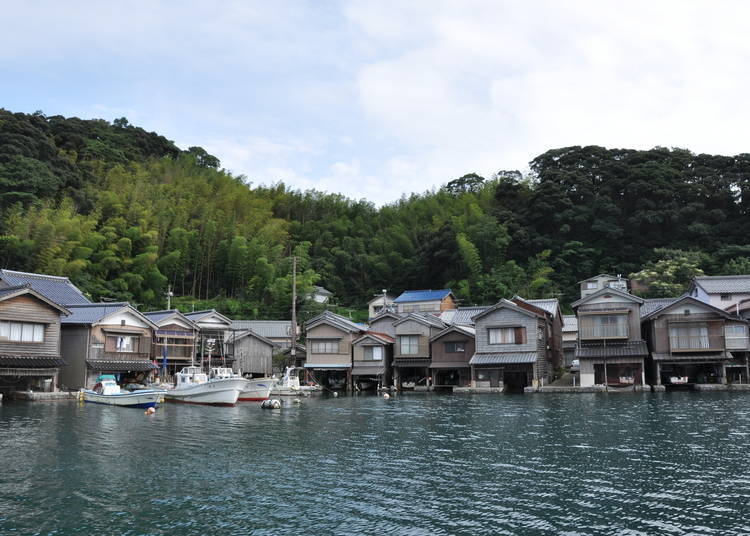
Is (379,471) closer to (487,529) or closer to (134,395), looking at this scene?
(487,529)

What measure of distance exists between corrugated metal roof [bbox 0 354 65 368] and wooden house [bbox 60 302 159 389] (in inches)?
60.2

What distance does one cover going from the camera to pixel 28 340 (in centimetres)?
3531

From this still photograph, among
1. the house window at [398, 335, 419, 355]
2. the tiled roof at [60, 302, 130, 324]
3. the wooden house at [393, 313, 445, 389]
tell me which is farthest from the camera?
the house window at [398, 335, 419, 355]

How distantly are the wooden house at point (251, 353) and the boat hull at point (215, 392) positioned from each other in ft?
44.2

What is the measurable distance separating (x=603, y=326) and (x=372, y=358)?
57.4ft

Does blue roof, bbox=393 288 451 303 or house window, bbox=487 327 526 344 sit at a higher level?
blue roof, bbox=393 288 451 303

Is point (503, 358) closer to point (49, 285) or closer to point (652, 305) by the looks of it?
point (652, 305)

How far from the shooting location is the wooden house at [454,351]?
153 feet

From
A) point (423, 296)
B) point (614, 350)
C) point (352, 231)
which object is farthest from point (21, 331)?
point (352, 231)

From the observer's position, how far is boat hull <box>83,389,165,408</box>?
1267 inches

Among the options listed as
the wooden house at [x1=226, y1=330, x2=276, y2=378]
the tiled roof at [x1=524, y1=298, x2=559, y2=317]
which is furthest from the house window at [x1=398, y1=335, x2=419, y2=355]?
the wooden house at [x1=226, y1=330, x2=276, y2=378]

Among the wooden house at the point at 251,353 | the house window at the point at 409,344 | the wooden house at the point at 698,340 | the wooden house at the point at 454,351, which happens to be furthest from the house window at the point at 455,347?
the wooden house at the point at 251,353

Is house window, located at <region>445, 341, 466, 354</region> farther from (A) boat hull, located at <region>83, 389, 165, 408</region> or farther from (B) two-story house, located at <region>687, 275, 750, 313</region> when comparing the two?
(A) boat hull, located at <region>83, 389, 165, 408</region>

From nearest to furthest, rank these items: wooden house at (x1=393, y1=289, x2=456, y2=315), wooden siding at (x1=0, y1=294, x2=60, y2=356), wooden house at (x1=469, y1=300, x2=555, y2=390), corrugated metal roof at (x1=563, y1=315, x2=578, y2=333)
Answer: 1. wooden siding at (x1=0, y1=294, x2=60, y2=356)
2. wooden house at (x1=469, y1=300, x2=555, y2=390)
3. corrugated metal roof at (x1=563, y1=315, x2=578, y2=333)
4. wooden house at (x1=393, y1=289, x2=456, y2=315)
